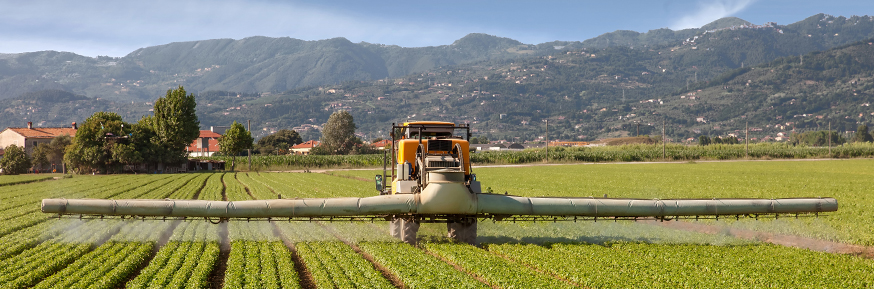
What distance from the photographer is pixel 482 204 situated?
41.2 ft

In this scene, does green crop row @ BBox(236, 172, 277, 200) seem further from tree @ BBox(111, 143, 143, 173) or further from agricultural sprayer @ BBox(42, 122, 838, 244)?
tree @ BBox(111, 143, 143, 173)

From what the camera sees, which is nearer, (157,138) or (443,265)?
(443,265)

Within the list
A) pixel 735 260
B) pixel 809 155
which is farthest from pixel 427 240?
pixel 809 155

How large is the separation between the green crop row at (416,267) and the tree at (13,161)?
7144 centimetres

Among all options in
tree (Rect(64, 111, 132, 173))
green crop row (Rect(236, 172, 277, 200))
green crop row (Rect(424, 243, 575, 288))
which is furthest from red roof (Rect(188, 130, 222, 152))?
green crop row (Rect(424, 243, 575, 288))

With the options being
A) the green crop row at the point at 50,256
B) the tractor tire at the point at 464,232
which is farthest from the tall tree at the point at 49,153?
the tractor tire at the point at 464,232

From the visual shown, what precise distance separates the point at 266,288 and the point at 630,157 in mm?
88372

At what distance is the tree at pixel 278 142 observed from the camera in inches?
4980

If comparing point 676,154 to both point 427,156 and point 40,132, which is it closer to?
point 427,156

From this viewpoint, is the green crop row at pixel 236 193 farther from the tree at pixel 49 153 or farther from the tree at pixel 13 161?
the tree at pixel 49 153

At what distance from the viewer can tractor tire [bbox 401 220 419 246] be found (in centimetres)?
1338

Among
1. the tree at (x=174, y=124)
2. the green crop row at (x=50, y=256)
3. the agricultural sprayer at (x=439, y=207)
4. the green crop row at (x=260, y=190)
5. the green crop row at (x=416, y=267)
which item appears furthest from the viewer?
the tree at (x=174, y=124)

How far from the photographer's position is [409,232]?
13.5 m

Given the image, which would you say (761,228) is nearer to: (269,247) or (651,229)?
(651,229)
